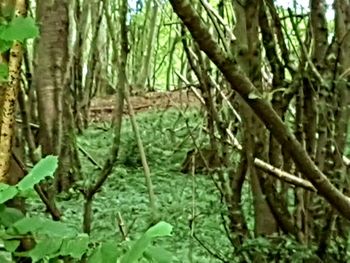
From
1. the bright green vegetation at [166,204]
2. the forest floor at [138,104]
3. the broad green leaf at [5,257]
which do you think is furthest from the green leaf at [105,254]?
the forest floor at [138,104]

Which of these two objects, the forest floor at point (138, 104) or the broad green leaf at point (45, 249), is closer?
the broad green leaf at point (45, 249)

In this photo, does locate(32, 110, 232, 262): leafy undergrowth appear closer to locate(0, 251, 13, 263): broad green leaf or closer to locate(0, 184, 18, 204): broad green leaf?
locate(0, 251, 13, 263): broad green leaf

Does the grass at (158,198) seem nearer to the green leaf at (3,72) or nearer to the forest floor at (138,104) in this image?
the green leaf at (3,72)

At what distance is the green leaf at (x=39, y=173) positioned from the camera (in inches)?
32.5

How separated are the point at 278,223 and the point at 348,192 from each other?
0.30 meters

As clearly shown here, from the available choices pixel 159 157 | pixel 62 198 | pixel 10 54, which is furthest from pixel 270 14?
pixel 159 157

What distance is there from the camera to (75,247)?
85 centimetres

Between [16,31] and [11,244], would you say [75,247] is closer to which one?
[11,244]

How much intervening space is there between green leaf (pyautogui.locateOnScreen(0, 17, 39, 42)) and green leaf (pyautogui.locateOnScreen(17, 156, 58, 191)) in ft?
0.43

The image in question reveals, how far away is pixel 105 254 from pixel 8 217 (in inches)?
5.3

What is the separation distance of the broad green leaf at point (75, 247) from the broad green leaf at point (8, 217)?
3.1 inches

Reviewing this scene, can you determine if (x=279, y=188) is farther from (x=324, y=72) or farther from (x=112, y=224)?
(x=112, y=224)

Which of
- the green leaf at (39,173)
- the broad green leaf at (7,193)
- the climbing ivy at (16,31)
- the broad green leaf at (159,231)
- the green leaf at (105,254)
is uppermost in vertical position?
the climbing ivy at (16,31)

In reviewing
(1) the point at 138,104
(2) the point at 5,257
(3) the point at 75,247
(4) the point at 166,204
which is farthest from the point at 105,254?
(1) the point at 138,104
